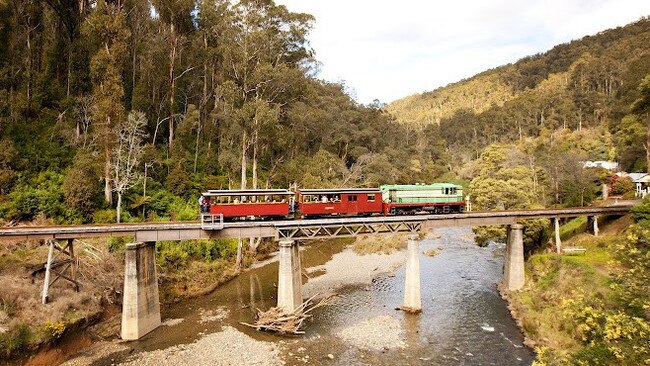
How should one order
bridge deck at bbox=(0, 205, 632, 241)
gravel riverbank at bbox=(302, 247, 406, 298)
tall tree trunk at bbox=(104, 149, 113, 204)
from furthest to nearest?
tall tree trunk at bbox=(104, 149, 113, 204) → gravel riverbank at bbox=(302, 247, 406, 298) → bridge deck at bbox=(0, 205, 632, 241)

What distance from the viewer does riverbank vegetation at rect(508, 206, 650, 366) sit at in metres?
15.2

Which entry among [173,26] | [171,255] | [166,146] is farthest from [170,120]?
[171,255]

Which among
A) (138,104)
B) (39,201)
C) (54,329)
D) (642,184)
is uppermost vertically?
(138,104)

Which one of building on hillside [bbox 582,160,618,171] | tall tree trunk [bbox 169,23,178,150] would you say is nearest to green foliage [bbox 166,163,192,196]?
tall tree trunk [bbox 169,23,178,150]

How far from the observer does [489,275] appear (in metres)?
41.3

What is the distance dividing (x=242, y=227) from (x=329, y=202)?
791 cm

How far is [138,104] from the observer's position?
1884 inches

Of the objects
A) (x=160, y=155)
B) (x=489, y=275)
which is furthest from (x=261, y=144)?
(x=489, y=275)

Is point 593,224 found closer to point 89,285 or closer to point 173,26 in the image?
point 89,285

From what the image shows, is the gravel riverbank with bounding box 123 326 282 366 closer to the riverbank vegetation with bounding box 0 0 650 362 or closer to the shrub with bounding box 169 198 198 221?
the riverbank vegetation with bounding box 0 0 650 362

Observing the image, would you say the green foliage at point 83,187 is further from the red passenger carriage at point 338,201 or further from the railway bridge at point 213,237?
the red passenger carriage at point 338,201

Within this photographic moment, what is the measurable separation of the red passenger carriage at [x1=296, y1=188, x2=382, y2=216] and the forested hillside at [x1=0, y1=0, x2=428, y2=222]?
12.2 metres

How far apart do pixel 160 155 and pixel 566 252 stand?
4486 centimetres

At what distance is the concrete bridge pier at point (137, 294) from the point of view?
84.1 ft
